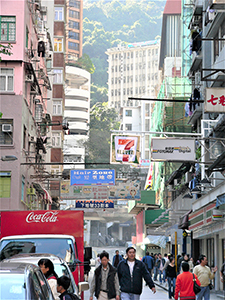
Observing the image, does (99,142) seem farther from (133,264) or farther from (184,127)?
(133,264)

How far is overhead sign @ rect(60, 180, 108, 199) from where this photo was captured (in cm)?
4659

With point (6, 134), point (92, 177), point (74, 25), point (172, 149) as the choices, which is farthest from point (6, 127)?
point (74, 25)

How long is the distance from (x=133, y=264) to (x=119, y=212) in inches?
3179

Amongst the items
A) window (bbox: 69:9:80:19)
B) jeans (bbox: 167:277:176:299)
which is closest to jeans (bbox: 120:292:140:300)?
jeans (bbox: 167:277:176:299)

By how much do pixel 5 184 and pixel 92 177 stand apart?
13961 mm

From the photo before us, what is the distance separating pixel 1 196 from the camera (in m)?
30.3

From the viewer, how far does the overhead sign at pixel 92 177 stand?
43531mm

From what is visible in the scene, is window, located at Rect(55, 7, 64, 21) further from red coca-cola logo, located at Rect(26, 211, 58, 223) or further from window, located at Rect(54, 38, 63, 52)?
Answer: red coca-cola logo, located at Rect(26, 211, 58, 223)

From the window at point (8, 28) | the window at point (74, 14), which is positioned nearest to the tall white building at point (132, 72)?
the window at point (74, 14)

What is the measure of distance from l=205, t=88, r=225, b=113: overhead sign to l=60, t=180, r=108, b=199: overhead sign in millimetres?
28012

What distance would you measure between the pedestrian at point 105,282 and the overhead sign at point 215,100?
28.1 ft

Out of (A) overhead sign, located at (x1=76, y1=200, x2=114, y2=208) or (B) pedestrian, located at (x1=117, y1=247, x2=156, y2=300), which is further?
(A) overhead sign, located at (x1=76, y1=200, x2=114, y2=208)

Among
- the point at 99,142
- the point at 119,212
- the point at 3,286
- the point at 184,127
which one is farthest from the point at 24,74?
the point at 99,142

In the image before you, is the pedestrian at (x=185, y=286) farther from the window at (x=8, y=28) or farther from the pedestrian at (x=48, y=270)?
the window at (x=8, y=28)
